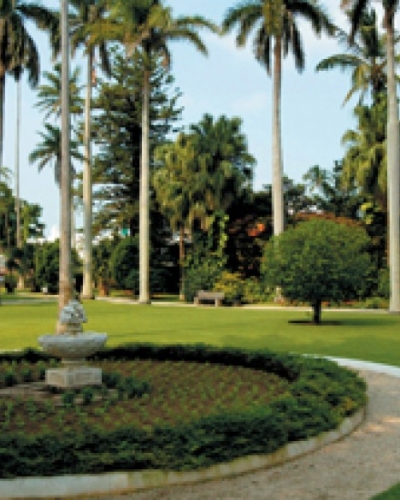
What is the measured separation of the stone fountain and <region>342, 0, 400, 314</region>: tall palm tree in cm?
1916

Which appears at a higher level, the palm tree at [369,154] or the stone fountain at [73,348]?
the palm tree at [369,154]

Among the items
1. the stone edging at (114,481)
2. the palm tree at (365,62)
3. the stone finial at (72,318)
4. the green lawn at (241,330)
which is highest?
the palm tree at (365,62)

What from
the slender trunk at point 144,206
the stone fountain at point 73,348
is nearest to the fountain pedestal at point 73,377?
the stone fountain at point 73,348

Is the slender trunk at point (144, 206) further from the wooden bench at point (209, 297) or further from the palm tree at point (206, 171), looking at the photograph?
the palm tree at point (206, 171)

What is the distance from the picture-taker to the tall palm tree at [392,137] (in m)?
25.8

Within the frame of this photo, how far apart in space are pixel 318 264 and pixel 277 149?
40.8 ft

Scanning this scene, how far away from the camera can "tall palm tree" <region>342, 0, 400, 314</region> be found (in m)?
25.8

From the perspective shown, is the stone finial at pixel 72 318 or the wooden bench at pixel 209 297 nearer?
the stone finial at pixel 72 318

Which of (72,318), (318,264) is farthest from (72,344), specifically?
(318,264)

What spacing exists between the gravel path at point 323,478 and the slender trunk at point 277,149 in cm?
2383

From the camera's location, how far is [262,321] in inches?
839

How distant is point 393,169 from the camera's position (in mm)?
25828

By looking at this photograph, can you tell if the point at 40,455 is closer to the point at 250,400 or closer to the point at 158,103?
the point at 250,400

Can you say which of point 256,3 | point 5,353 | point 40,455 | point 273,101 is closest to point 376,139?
point 273,101
